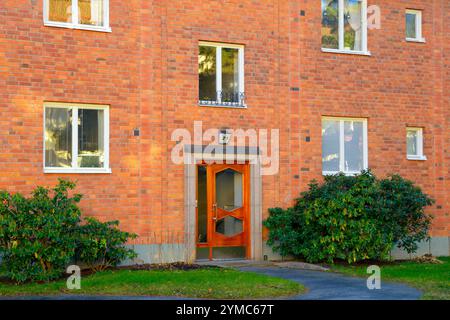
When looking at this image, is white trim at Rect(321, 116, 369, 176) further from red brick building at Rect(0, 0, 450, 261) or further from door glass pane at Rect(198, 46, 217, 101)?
door glass pane at Rect(198, 46, 217, 101)

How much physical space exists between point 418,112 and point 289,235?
5415mm

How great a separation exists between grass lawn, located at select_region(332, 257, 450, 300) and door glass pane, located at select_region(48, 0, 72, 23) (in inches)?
317

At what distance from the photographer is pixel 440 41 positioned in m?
19.0

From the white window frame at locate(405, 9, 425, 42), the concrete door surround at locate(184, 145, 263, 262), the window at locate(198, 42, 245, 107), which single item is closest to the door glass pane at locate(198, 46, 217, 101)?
the window at locate(198, 42, 245, 107)

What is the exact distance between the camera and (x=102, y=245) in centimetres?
1392

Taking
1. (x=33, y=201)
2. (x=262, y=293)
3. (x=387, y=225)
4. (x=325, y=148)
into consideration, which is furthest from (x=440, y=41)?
(x=33, y=201)

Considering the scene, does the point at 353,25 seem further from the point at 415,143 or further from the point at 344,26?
the point at 415,143

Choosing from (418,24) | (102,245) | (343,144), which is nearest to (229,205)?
(343,144)

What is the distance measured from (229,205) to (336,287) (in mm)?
4550

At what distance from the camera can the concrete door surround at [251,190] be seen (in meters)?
15.8

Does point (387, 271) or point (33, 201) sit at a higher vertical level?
point (33, 201)

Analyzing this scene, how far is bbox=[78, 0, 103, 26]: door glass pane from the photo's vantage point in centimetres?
1515

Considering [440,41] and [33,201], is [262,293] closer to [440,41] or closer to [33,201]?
[33,201]

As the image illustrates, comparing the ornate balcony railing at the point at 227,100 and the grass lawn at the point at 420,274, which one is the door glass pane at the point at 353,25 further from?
the grass lawn at the point at 420,274
